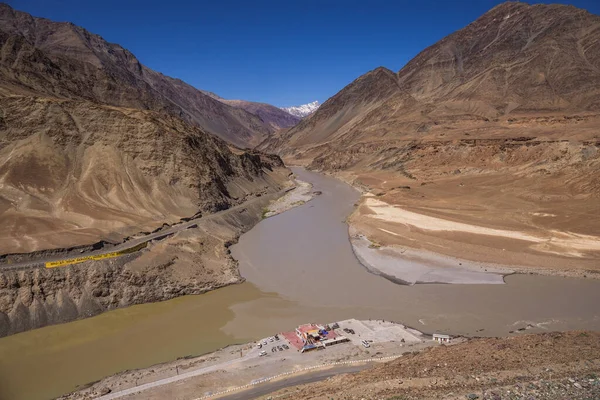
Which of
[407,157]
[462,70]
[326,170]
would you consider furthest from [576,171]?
[462,70]

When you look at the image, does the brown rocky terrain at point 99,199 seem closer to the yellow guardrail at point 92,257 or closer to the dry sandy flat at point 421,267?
the yellow guardrail at point 92,257

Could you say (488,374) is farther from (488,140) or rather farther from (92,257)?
(488,140)

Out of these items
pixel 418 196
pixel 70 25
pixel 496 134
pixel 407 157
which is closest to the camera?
pixel 418 196

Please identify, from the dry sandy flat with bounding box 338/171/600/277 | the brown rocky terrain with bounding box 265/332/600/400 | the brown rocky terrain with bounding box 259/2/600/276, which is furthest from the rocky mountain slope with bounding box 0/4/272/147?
the brown rocky terrain with bounding box 265/332/600/400

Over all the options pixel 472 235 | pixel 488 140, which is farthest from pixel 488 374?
pixel 488 140

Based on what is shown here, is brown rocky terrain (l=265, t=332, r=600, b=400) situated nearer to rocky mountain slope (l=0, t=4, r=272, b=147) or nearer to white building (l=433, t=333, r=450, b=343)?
white building (l=433, t=333, r=450, b=343)

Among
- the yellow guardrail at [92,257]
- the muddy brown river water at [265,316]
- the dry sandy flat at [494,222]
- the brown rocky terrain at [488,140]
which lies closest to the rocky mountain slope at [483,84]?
the brown rocky terrain at [488,140]

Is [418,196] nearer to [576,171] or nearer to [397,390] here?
[576,171]
